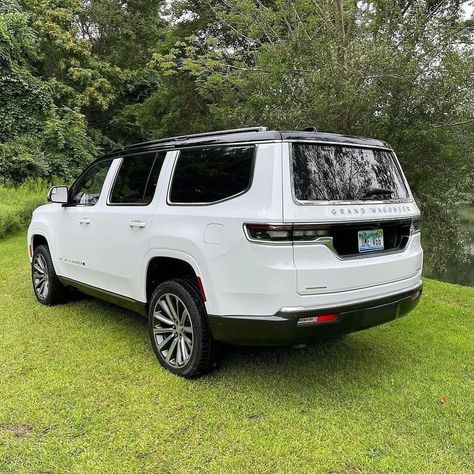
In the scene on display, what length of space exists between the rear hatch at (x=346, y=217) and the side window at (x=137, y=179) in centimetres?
134

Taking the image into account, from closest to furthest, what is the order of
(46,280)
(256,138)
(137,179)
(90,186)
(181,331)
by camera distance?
(256,138), (181,331), (137,179), (90,186), (46,280)

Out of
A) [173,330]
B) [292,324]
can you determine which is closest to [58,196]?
[173,330]

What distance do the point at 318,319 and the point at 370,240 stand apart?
0.71 m

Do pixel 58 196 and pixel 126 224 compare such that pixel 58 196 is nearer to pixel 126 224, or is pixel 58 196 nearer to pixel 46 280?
pixel 46 280

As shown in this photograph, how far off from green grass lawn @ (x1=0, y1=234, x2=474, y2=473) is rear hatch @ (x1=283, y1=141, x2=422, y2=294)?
0.84 metres

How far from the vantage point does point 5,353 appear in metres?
3.92

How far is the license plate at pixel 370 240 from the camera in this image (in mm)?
3074

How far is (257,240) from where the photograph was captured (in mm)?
2791

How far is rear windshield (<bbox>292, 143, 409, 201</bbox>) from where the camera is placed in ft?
9.73

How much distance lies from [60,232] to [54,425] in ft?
8.32

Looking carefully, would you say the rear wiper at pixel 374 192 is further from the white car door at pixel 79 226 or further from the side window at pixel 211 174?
the white car door at pixel 79 226

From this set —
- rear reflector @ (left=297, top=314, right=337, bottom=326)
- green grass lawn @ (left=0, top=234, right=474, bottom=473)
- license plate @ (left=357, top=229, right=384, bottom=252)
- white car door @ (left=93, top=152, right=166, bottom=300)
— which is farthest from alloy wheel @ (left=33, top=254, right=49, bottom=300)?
license plate @ (left=357, top=229, right=384, bottom=252)

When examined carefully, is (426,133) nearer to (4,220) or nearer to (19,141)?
(4,220)

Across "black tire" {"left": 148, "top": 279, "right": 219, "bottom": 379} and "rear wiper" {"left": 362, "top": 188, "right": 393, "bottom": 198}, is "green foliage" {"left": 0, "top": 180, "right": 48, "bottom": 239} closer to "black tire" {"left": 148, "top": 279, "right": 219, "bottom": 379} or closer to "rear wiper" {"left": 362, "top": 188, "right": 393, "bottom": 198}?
"black tire" {"left": 148, "top": 279, "right": 219, "bottom": 379}
